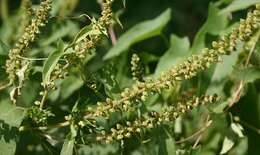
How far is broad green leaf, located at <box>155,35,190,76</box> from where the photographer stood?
4.91 feet

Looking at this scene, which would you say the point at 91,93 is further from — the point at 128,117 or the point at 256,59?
the point at 256,59

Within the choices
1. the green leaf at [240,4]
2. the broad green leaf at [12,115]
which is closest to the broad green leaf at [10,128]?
the broad green leaf at [12,115]

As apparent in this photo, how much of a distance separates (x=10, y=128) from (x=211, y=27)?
59 centimetres

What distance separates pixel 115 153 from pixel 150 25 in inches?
16.8

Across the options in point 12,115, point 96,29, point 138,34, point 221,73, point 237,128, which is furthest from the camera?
point 138,34

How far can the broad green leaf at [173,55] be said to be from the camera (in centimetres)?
150

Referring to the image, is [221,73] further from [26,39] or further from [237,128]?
[26,39]

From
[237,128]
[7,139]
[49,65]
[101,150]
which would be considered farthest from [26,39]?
[237,128]

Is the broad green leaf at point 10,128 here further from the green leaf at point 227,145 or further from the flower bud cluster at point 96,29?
the green leaf at point 227,145

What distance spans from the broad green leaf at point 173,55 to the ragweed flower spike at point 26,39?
454mm

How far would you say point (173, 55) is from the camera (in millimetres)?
1527

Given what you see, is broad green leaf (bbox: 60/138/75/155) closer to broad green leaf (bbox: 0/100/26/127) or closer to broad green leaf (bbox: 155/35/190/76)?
broad green leaf (bbox: 0/100/26/127)

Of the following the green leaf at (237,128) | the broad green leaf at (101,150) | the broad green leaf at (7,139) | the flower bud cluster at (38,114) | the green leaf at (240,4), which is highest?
the green leaf at (240,4)

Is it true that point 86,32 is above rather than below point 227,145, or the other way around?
above
